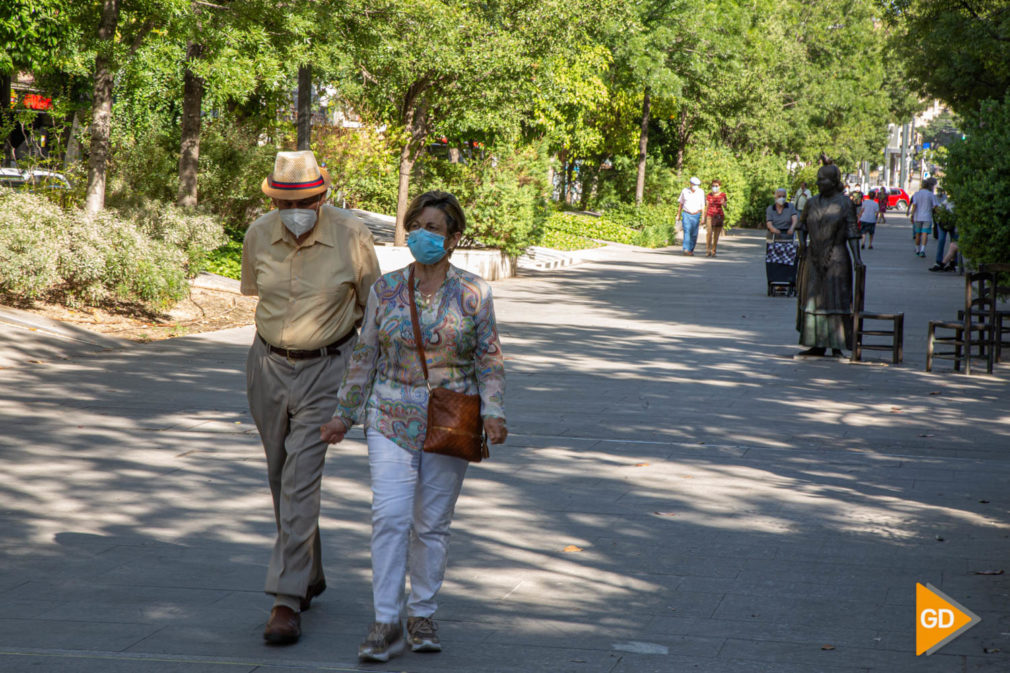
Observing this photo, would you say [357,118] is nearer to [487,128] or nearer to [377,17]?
[487,128]

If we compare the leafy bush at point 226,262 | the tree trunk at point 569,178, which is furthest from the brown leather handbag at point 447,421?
the tree trunk at point 569,178

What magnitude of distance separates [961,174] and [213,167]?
12062 mm

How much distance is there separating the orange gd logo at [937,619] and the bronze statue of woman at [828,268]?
7.94m

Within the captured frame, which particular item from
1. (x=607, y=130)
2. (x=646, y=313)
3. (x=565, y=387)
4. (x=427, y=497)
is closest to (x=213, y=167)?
(x=646, y=313)

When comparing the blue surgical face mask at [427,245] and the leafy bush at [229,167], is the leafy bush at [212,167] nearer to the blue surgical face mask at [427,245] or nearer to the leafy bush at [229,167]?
the leafy bush at [229,167]

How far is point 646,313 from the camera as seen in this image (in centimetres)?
1677

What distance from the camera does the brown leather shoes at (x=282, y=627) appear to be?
420 cm

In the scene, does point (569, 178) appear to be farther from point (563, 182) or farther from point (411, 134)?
point (411, 134)

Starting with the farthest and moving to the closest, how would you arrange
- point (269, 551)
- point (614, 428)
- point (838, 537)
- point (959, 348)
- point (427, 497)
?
point (959, 348) → point (614, 428) → point (838, 537) → point (269, 551) → point (427, 497)

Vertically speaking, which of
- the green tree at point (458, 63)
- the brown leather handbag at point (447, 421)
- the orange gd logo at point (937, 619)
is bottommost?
the orange gd logo at point (937, 619)

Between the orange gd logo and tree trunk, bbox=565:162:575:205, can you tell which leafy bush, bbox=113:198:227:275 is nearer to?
the orange gd logo

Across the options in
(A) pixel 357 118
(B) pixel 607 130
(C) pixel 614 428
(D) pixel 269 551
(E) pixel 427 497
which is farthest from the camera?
(B) pixel 607 130

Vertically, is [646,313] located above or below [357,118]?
below

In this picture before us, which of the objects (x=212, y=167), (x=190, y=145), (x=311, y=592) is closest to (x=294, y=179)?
(x=311, y=592)
